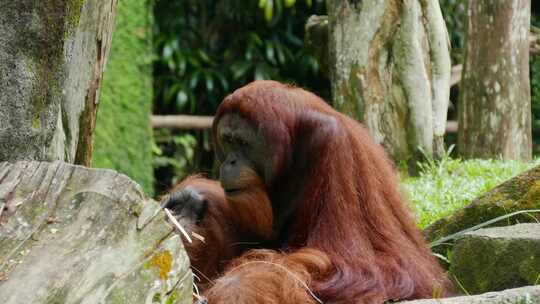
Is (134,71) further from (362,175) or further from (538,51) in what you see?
(362,175)

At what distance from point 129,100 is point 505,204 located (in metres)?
4.77

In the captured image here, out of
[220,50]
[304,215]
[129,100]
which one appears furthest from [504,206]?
[220,50]

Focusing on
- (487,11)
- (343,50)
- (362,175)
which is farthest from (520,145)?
(362,175)

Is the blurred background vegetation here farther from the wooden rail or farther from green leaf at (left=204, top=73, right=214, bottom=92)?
the wooden rail

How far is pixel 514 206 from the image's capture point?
397cm

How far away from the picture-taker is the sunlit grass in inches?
199

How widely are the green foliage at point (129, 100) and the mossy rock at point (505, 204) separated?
4.29 meters

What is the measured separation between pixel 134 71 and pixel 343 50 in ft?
7.83

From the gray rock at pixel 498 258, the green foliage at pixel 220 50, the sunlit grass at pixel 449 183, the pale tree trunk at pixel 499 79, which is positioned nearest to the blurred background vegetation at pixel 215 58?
the green foliage at pixel 220 50

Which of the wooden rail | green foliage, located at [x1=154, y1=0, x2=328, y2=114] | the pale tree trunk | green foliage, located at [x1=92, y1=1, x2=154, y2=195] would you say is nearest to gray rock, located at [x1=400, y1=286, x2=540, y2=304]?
the pale tree trunk

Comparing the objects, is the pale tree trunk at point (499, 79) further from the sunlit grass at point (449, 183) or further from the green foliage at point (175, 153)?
Result: the green foliage at point (175, 153)

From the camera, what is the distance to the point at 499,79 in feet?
24.2

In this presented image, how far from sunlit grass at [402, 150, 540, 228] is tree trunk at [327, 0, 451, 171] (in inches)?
12.5

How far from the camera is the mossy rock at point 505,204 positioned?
13.0 feet
